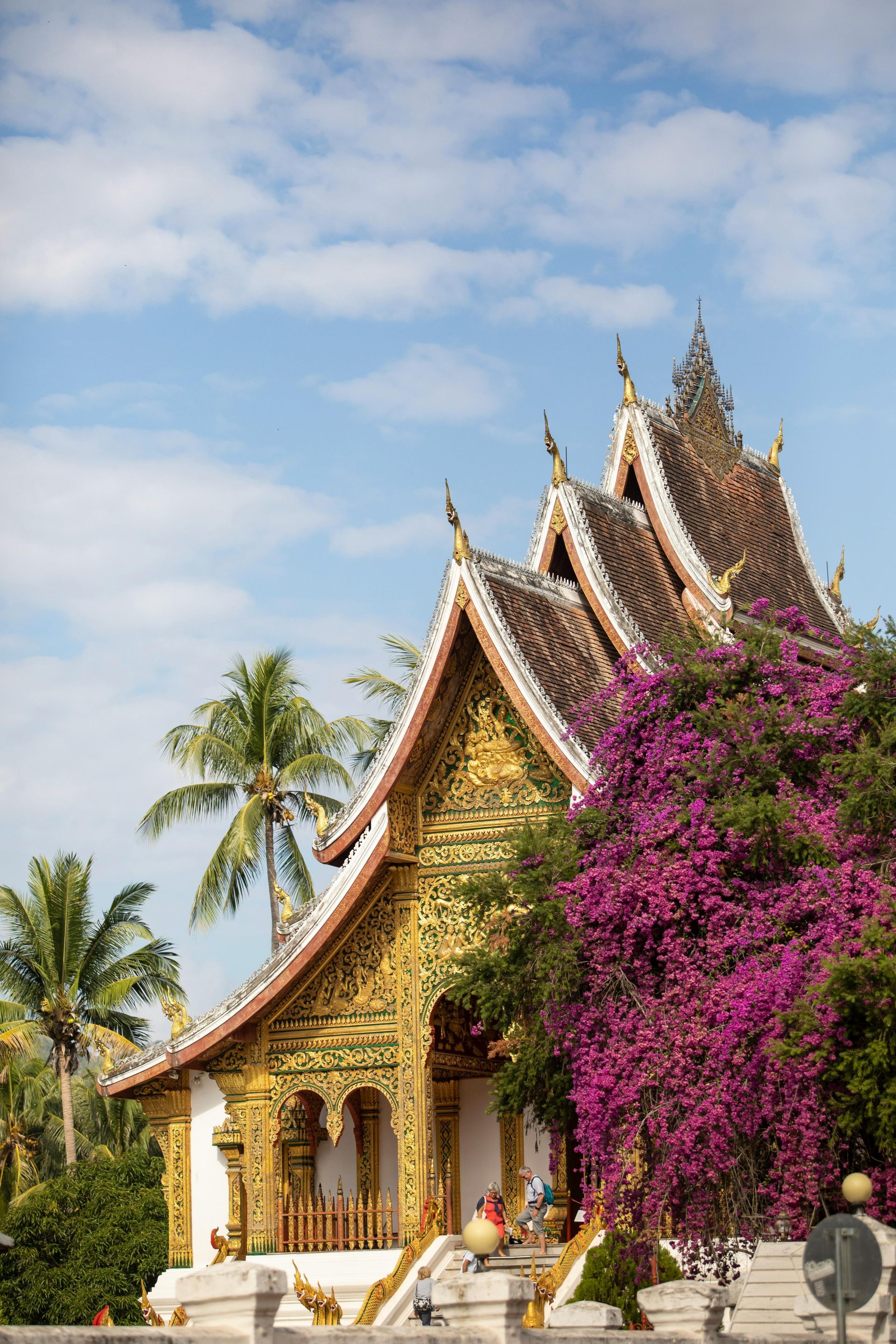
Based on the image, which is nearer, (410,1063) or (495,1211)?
(495,1211)

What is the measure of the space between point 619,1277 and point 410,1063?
293 centimetres

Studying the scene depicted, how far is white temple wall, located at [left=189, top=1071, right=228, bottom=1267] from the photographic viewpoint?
17.7 m

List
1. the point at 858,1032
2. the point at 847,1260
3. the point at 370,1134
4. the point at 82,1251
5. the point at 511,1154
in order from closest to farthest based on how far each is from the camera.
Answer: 1. the point at 847,1260
2. the point at 858,1032
3. the point at 511,1154
4. the point at 370,1134
5. the point at 82,1251

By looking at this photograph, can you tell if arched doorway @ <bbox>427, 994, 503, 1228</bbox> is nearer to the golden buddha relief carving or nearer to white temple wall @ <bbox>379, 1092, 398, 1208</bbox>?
white temple wall @ <bbox>379, 1092, 398, 1208</bbox>

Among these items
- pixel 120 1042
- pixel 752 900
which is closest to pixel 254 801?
pixel 120 1042

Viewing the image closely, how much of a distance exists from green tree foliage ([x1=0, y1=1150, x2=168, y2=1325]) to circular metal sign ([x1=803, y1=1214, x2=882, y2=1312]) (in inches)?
656

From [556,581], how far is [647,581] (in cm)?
121

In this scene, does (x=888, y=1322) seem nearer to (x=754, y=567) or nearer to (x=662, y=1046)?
(x=662, y=1046)

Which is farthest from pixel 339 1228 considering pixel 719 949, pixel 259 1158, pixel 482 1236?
pixel 482 1236

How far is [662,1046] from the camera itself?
13172 millimetres

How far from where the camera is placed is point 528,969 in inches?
570

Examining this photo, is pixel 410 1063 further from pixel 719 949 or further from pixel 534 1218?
pixel 719 949

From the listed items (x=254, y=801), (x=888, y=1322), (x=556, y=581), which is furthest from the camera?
(x=254, y=801)

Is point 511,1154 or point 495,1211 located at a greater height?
point 511,1154
